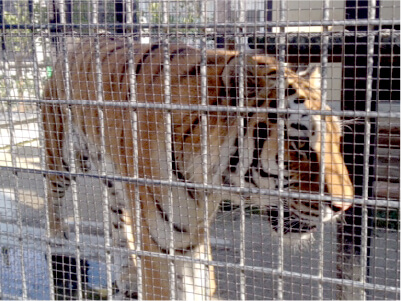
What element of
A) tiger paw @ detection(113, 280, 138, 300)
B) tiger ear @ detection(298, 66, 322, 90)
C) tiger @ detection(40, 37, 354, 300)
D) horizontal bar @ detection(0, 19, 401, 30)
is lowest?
tiger paw @ detection(113, 280, 138, 300)

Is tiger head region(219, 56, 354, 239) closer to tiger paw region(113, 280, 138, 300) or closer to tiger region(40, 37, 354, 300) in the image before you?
tiger region(40, 37, 354, 300)

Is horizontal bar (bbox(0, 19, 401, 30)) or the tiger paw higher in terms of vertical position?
horizontal bar (bbox(0, 19, 401, 30))

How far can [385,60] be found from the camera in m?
2.02

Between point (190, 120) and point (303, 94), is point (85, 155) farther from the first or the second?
point (303, 94)

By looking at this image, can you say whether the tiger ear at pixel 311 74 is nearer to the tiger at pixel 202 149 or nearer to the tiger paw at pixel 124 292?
the tiger at pixel 202 149

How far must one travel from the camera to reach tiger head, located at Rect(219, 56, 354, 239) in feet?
5.61

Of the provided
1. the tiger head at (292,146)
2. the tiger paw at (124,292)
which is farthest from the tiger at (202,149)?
the tiger paw at (124,292)

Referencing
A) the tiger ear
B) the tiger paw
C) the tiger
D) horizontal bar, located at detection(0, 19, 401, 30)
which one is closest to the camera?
horizontal bar, located at detection(0, 19, 401, 30)

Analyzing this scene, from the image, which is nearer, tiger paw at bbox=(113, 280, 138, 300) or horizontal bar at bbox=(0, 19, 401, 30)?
horizontal bar at bbox=(0, 19, 401, 30)

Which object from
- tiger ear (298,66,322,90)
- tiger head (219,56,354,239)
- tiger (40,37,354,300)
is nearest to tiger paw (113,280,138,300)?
tiger (40,37,354,300)

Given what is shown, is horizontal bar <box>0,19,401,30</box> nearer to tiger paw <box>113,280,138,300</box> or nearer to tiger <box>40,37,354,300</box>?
tiger <box>40,37,354,300</box>

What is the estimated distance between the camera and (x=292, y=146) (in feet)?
5.94

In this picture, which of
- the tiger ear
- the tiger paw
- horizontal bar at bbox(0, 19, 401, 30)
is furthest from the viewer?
the tiger paw

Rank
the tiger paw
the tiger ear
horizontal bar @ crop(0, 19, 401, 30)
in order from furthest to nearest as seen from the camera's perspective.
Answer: the tiger paw
the tiger ear
horizontal bar @ crop(0, 19, 401, 30)
